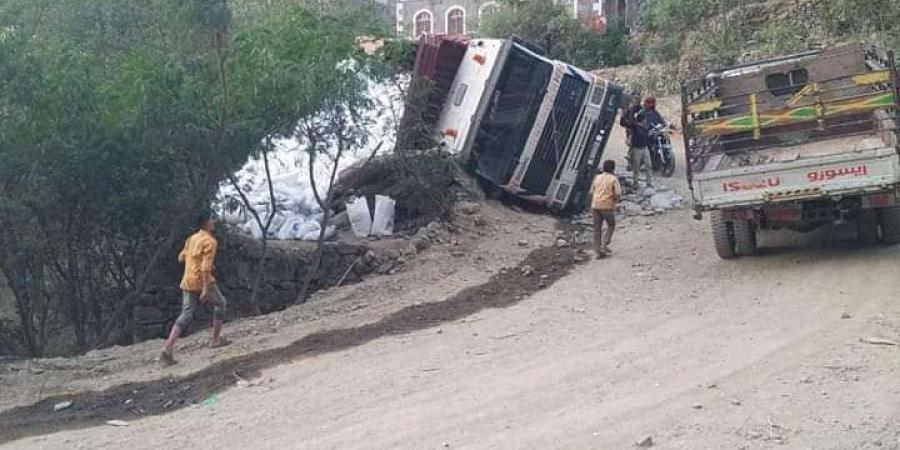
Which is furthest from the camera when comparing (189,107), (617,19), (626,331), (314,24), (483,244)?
(617,19)

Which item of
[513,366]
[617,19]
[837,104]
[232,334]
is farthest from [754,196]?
[617,19]

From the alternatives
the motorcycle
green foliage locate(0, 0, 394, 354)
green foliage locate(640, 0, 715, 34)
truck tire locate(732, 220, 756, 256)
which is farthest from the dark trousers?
green foliage locate(640, 0, 715, 34)

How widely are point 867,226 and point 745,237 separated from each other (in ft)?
4.41

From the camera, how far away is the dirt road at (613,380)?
569 cm

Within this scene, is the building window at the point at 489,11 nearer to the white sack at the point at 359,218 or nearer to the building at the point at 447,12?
the building at the point at 447,12

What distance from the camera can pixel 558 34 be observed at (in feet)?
107

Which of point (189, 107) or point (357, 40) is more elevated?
point (357, 40)

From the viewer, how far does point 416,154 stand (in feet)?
44.0

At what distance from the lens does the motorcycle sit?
57.3 ft

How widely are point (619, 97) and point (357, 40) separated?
5684 millimetres

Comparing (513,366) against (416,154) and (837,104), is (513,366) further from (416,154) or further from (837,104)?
(416,154)

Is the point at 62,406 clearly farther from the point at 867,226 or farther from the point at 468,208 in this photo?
the point at 867,226

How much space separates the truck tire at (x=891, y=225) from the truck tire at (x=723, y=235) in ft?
5.33

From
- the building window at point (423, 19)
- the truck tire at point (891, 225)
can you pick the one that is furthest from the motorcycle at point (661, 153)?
the building window at point (423, 19)
